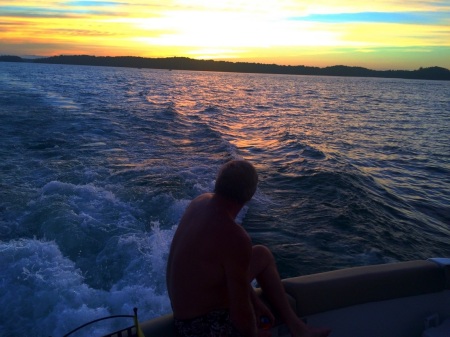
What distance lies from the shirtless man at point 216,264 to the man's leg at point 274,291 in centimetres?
35

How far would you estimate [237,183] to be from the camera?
2.65 meters

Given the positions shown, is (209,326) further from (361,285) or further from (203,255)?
(361,285)

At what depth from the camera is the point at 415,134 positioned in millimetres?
23109

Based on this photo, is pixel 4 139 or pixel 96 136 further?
pixel 96 136

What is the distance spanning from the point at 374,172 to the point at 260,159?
3.38 m

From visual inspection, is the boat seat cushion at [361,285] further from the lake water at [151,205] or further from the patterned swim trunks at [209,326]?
the lake water at [151,205]

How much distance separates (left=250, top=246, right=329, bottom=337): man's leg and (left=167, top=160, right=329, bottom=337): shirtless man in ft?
1.16

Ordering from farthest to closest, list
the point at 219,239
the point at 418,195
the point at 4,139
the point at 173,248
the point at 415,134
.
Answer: the point at 415,134 < the point at 4,139 < the point at 418,195 < the point at 173,248 < the point at 219,239

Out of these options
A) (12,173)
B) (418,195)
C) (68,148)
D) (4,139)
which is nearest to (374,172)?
(418,195)

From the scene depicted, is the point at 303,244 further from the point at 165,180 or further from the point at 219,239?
the point at 219,239

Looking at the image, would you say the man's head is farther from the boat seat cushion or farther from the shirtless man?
the boat seat cushion

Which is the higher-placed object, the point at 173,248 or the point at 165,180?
A: the point at 173,248

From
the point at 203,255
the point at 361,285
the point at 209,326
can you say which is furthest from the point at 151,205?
the point at 203,255

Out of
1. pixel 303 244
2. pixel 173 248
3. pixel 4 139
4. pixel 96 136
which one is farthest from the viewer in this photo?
pixel 96 136
